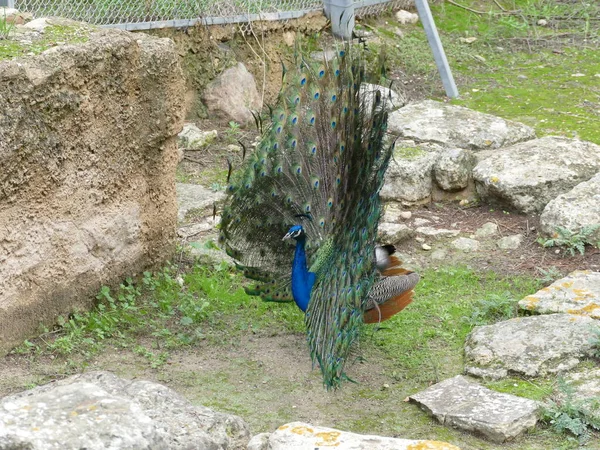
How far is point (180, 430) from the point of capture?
3.24m

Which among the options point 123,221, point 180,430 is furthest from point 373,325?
point 180,430

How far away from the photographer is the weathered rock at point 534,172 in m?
6.74

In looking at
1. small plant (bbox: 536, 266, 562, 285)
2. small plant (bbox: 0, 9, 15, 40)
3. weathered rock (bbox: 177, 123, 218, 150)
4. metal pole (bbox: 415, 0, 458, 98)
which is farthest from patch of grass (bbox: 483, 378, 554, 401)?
metal pole (bbox: 415, 0, 458, 98)

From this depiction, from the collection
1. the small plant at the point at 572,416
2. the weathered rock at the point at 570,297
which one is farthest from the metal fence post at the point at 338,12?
the small plant at the point at 572,416

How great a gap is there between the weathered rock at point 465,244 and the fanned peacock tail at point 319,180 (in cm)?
141

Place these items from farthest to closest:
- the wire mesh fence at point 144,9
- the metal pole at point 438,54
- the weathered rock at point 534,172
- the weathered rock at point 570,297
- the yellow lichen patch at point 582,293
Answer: the metal pole at point 438,54 → the wire mesh fence at point 144,9 → the weathered rock at point 534,172 → the yellow lichen patch at point 582,293 → the weathered rock at point 570,297

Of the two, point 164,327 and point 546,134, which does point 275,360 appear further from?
point 546,134

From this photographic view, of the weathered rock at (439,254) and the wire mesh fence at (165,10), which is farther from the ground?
the wire mesh fence at (165,10)

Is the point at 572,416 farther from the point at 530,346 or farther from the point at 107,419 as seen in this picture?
the point at 107,419

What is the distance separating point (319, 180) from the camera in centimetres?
500

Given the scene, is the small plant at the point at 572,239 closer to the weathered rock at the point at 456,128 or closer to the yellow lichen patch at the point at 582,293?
the yellow lichen patch at the point at 582,293

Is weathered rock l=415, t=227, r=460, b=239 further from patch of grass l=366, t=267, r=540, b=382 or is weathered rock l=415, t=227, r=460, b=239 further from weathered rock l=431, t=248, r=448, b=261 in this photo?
patch of grass l=366, t=267, r=540, b=382

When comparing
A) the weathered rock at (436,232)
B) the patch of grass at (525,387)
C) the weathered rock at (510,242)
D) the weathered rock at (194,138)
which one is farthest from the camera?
the weathered rock at (194,138)

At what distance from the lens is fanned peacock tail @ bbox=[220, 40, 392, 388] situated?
494 cm
